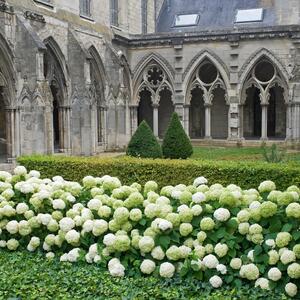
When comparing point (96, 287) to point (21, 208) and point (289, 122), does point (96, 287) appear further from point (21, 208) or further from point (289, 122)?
point (289, 122)

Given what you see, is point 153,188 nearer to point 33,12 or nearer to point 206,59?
point 33,12

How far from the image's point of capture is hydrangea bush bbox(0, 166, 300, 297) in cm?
435

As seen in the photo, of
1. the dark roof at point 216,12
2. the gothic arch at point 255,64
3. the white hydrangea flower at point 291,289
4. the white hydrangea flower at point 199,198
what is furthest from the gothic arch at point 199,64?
the white hydrangea flower at point 291,289

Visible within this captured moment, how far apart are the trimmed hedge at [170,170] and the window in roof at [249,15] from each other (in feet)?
52.6

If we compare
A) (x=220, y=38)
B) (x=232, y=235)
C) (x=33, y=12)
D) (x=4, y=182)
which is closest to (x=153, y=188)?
(x=232, y=235)

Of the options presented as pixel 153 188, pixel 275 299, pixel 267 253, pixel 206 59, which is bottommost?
pixel 275 299

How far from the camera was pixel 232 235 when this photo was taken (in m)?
4.57

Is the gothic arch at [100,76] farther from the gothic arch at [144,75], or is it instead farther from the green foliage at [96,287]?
the green foliage at [96,287]

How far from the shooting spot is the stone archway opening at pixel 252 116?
Result: 2644cm

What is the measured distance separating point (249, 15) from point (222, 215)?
22.1 metres

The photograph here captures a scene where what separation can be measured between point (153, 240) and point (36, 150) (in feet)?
39.0

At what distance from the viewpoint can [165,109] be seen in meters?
27.4

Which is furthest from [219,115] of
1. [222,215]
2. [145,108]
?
[222,215]

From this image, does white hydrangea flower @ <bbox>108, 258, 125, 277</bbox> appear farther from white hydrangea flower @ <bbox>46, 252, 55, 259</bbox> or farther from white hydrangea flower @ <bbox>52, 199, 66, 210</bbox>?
white hydrangea flower @ <bbox>52, 199, 66, 210</bbox>
